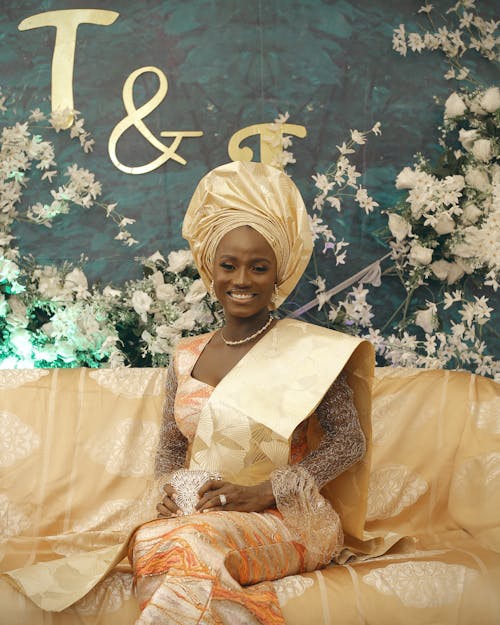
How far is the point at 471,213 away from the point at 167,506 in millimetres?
1773

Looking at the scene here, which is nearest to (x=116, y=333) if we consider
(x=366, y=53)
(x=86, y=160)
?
(x=86, y=160)

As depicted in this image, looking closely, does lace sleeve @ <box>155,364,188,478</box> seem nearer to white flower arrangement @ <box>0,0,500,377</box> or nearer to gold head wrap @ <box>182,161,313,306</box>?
gold head wrap @ <box>182,161,313,306</box>

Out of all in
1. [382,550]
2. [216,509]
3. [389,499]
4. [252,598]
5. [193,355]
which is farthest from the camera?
[389,499]

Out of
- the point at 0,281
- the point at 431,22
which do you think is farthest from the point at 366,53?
the point at 0,281

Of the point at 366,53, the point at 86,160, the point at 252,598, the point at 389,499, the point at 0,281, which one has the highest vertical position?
the point at 366,53

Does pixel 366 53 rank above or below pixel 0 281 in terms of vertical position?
above

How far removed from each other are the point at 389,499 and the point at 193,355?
0.92 metres

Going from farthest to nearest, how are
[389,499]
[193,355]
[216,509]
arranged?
[389,499], [193,355], [216,509]

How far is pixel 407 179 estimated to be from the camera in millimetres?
3352

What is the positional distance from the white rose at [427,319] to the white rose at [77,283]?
4.75 ft

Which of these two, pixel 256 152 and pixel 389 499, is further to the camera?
pixel 256 152

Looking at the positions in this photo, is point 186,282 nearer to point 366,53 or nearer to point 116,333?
point 116,333

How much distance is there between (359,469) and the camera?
253 cm

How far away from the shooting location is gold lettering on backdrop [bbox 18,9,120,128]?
351 centimetres
